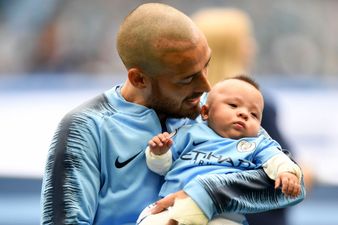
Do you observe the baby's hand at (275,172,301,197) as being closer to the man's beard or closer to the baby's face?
the baby's face

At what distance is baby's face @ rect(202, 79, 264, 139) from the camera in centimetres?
366

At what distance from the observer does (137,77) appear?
3693 mm

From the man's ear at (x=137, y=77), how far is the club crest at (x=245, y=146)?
34 cm

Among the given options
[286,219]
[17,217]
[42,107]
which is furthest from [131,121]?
[42,107]

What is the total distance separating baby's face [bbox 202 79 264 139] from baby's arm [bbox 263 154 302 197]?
6.0 inches

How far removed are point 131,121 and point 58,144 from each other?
0.74ft

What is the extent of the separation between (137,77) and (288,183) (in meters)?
0.58

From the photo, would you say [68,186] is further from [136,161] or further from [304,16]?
[304,16]

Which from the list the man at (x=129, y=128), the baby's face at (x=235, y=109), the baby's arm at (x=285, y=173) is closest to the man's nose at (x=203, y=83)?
the man at (x=129, y=128)

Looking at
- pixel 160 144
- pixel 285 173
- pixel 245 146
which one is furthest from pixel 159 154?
pixel 285 173

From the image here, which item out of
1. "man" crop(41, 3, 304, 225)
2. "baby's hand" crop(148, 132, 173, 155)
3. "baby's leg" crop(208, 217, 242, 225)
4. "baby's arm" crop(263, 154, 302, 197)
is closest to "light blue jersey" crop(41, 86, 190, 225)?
"man" crop(41, 3, 304, 225)

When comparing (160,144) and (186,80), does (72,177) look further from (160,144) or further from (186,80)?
(186,80)

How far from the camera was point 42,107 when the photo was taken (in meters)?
9.15

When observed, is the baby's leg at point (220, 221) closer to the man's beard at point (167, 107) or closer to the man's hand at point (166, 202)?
the man's hand at point (166, 202)
